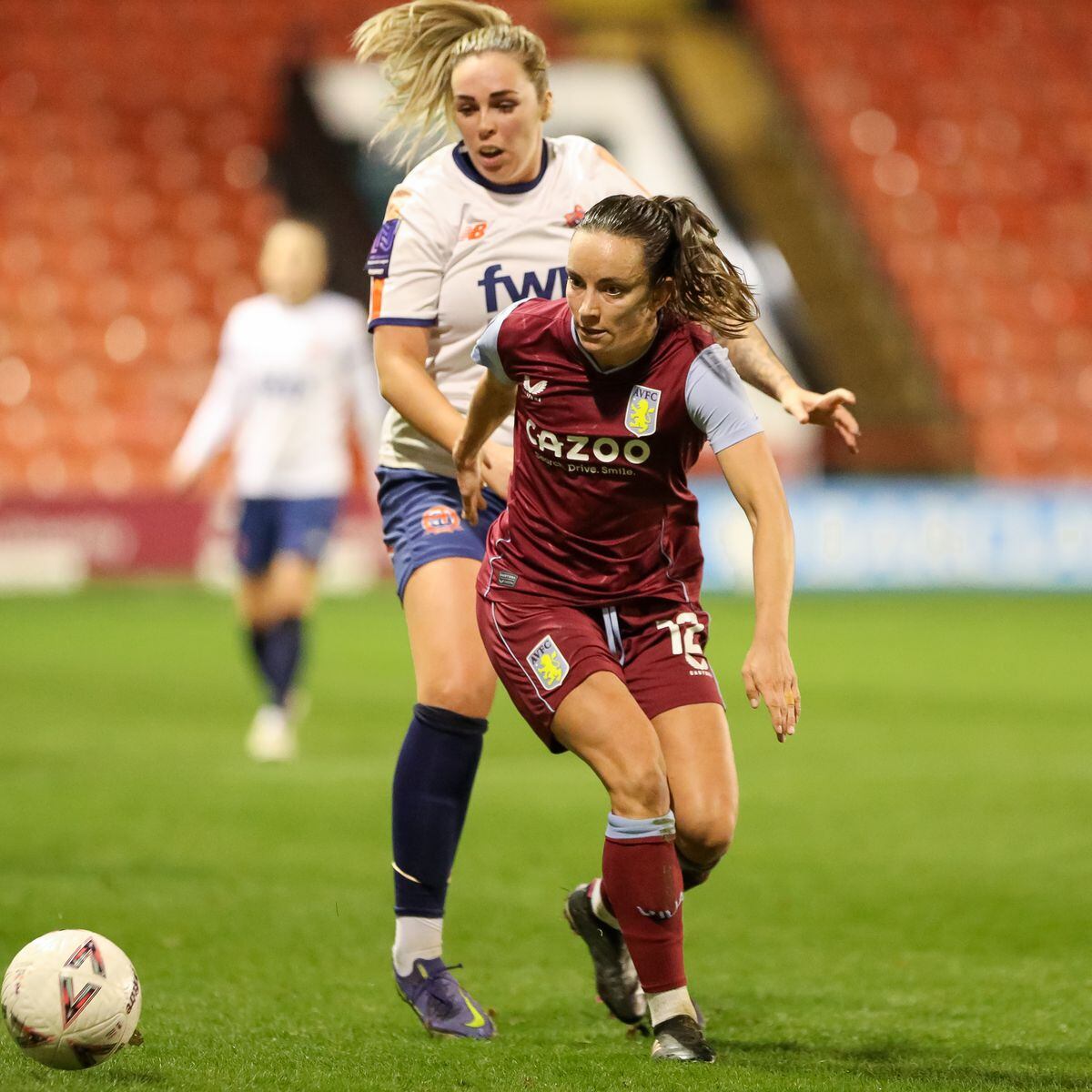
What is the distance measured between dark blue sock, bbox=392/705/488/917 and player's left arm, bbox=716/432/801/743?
0.87m

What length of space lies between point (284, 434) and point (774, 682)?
235 inches

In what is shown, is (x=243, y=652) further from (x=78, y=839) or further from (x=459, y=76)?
(x=459, y=76)

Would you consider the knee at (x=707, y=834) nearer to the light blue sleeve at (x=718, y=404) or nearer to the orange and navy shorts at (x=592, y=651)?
the orange and navy shorts at (x=592, y=651)

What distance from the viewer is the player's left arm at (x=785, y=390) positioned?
416 cm

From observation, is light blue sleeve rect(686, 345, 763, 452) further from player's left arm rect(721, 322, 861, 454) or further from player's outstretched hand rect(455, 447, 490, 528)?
player's outstretched hand rect(455, 447, 490, 528)

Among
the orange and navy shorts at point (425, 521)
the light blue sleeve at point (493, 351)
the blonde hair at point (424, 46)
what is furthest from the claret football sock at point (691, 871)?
the blonde hair at point (424, 46)

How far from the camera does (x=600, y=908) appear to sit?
4637mm

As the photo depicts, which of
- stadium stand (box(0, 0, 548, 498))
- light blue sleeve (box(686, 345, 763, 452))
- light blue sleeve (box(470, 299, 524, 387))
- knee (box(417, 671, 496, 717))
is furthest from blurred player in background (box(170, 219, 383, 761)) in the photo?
stadium stand (box(0, 0, 548, 498))

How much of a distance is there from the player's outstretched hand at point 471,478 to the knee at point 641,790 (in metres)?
0.86

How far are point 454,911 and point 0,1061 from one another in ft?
6.86

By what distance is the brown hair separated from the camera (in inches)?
159

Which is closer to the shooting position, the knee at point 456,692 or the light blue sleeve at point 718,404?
the light blue sleeve at point 718,404

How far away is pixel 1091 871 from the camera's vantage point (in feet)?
21.2

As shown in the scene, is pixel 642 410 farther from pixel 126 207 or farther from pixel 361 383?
pixel 126 207
